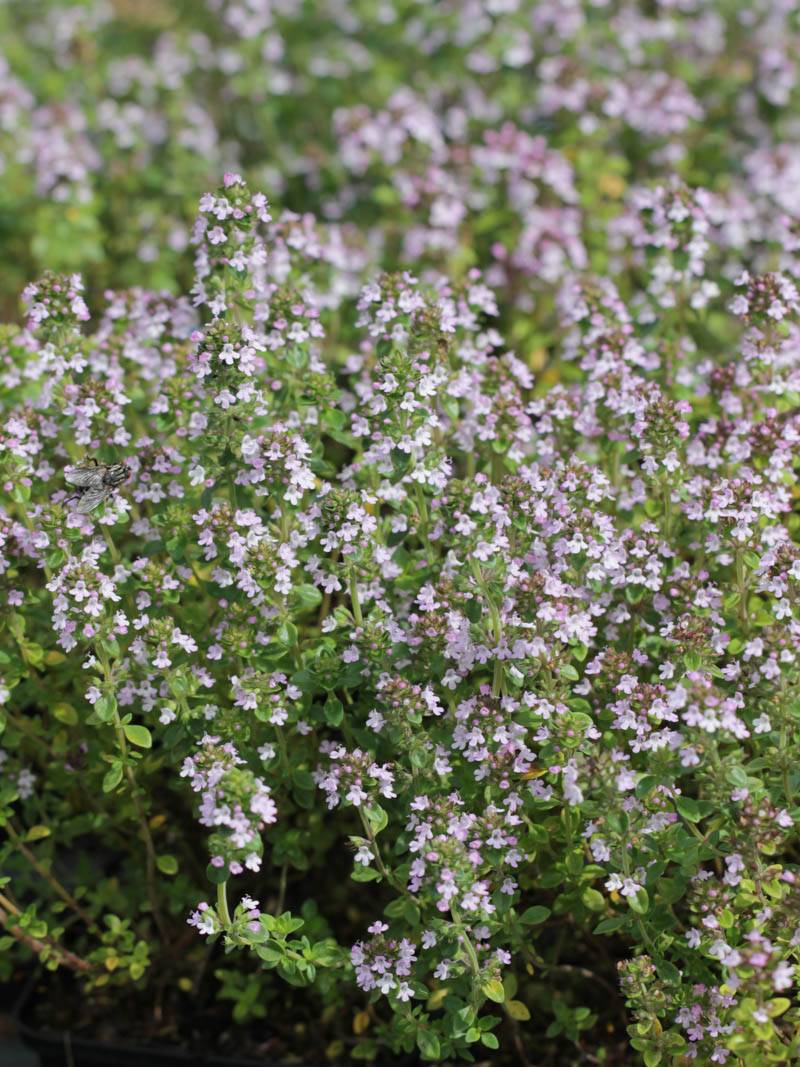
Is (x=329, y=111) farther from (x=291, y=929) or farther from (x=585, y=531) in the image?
(x=291, y=929)

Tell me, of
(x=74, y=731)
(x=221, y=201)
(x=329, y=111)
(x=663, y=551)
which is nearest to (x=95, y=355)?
(x=221, y=201)

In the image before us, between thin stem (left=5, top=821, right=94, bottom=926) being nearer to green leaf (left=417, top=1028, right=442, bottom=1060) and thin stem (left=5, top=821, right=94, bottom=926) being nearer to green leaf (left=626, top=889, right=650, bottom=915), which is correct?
green leaf (left=417, top=1028, right=442, bottom=1060)

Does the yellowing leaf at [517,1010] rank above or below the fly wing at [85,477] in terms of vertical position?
below

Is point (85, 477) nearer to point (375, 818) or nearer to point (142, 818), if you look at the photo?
point (142, 818)

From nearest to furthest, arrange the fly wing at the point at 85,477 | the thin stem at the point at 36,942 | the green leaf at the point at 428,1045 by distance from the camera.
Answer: the green leaf at the point at 428,1045 → the fly wing at the point at 85,477 → the thin stem at the point at 36,942

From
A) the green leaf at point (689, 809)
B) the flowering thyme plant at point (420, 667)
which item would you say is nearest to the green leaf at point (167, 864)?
the flowering thyme plant at point (420, 667)

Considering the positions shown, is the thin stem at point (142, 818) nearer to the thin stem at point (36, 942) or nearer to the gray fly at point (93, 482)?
the thin stem at point (36, 942)
